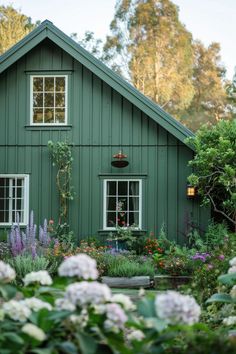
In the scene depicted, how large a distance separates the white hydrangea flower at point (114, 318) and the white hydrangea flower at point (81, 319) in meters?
0.11

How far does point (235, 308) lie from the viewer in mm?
6840

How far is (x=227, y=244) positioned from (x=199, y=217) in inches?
148

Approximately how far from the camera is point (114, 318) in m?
3.12

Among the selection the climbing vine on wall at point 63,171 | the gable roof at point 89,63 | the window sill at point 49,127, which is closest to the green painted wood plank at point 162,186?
the gable roof at point 89,63

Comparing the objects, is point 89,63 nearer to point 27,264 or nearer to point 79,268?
point 27,264

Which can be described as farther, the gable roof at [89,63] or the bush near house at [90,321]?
the gable roof at [89,63]

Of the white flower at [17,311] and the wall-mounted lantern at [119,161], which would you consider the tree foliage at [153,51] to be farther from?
the white flower at [17,311]

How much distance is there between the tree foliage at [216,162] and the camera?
1212 cm

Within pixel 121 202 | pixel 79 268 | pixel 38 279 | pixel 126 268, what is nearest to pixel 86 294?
pixel 79 268

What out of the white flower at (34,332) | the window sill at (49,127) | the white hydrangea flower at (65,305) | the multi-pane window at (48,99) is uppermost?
the multi-pane window at (48,99)

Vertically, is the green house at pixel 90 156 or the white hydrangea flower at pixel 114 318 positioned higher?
the green house at pixel 90 156

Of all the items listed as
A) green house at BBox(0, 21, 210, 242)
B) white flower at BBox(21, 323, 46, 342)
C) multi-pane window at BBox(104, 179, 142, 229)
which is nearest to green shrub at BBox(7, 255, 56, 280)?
green house at BBox(0, 21, 210, 242)

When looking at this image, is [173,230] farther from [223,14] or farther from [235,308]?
[223,14]

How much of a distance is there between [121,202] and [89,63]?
3.06m
